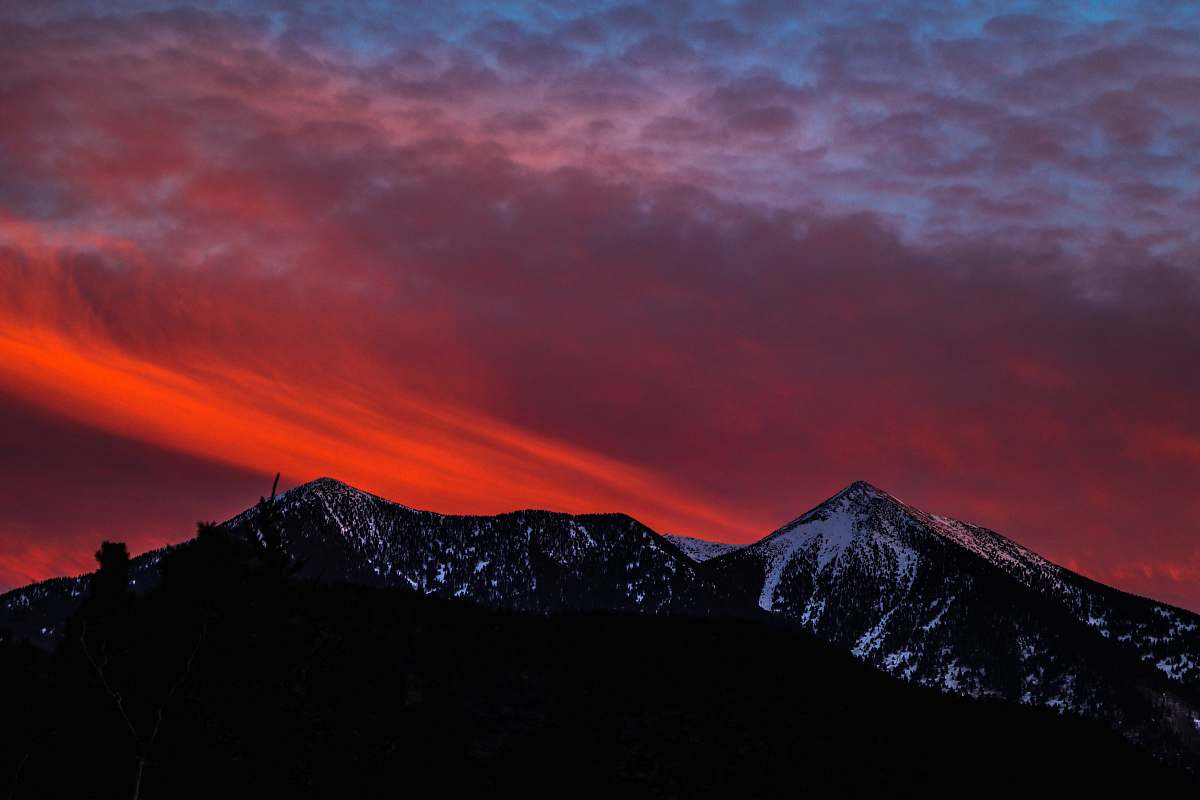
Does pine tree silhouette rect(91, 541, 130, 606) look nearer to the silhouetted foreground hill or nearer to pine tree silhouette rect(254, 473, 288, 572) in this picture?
the silhouetted foreground hill

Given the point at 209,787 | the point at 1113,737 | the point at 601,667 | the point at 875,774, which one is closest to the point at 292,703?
the point at 209,787

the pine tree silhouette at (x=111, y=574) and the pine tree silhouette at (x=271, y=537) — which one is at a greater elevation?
the pine tree silhouette at (x=271, y=537)

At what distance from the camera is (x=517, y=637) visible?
12231 centimetres

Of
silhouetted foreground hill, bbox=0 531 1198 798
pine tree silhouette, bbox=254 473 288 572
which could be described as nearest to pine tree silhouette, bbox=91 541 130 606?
silhouetted foreground hill, bbox=0 531 1198 798

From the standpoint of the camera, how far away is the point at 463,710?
352 feet

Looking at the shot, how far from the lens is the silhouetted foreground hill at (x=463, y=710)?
68688 mm

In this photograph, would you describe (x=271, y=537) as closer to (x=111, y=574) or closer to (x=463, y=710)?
(x=111, y=574)

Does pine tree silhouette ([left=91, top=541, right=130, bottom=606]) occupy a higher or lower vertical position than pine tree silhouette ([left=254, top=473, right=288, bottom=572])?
lower

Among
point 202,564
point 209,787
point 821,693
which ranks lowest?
point 209,787

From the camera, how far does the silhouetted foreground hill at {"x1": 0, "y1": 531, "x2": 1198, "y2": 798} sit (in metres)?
68.7

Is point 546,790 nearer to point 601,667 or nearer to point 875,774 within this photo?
point 601,667

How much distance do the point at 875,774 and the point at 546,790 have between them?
1167 inches

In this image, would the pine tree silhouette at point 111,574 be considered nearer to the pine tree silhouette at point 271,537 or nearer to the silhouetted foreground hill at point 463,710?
the silhouetted foreground hill at point 463,710

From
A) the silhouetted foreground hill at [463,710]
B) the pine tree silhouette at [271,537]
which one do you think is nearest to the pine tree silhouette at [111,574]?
the silhouetted foreground hill at [463,710]
